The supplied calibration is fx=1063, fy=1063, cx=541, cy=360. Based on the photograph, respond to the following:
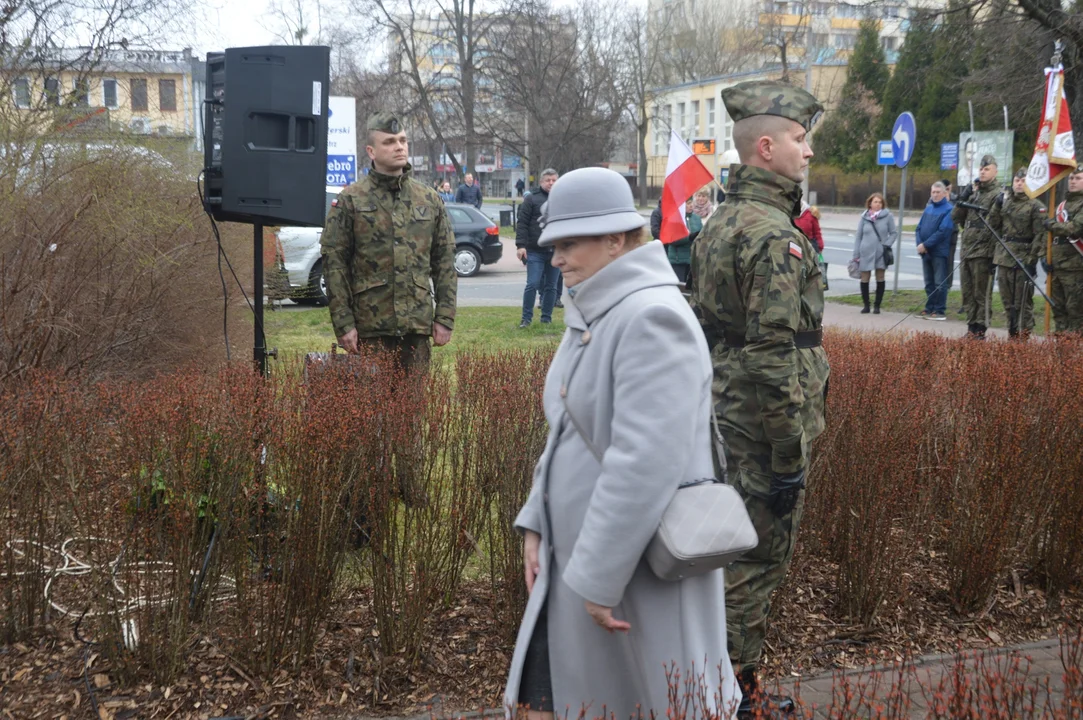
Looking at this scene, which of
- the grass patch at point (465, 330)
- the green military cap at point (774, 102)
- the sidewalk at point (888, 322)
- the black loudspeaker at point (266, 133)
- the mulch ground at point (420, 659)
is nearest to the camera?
the green military cap at point (774, 102)

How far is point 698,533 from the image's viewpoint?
2375 mm

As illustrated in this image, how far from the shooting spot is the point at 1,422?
3.94 metres

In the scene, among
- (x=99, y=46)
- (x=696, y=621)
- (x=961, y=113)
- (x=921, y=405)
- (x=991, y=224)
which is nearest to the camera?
(x=696, y=621)

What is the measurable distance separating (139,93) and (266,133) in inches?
578

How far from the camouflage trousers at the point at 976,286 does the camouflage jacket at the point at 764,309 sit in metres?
10.9

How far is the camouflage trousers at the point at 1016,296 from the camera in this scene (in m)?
12.7

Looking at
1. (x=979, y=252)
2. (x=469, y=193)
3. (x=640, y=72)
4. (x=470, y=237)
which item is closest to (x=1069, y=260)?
(x=979, y=252)

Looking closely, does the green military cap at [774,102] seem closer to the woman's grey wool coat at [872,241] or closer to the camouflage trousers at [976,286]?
the camouflage trousers at [976,286]

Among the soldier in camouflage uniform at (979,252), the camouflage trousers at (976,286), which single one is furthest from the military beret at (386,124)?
the camouflage trousers at (976,286)

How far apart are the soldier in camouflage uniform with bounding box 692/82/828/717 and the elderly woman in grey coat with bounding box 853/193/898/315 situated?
1374 centimetres

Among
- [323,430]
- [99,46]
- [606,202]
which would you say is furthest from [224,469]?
[99,46]

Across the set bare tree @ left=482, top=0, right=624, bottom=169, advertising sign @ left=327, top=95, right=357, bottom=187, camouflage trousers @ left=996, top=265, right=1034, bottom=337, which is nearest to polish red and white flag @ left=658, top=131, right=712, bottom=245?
camouflage trousers @ left=996, top=265, right=1034, bottom=337

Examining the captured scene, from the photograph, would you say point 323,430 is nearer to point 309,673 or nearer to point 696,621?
point 309,673

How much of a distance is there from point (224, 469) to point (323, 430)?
0.40 metres
